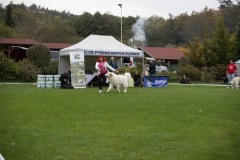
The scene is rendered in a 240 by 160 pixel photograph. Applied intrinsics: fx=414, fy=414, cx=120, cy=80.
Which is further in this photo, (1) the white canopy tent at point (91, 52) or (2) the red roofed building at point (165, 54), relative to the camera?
(2) the red roofed building at point (165, 54)

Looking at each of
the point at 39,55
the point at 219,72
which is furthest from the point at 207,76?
the point at 39,55

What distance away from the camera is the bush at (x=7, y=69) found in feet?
101

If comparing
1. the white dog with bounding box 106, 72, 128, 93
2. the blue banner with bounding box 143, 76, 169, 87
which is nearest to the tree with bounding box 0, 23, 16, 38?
the blue banner with bounding box 143, 76, 169, 87

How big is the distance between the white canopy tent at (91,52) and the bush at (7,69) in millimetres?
5352

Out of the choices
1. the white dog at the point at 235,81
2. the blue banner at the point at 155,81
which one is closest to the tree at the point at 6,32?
the blue banner at the point at 155,81

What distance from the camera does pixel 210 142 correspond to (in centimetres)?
721

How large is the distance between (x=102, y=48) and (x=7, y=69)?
930 cm

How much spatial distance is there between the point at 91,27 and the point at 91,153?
70.3 metres

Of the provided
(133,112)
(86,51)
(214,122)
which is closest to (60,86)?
(86,51)

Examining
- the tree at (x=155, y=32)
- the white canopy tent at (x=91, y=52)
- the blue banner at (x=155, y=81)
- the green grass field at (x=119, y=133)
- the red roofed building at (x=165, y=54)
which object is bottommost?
the green grass field at (x=119, y=133)

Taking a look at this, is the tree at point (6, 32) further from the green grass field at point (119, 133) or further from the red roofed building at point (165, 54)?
the green grass field at point (119, 133)

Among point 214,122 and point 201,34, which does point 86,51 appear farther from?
point 201,34

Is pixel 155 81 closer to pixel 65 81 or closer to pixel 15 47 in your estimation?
pixel 65 81

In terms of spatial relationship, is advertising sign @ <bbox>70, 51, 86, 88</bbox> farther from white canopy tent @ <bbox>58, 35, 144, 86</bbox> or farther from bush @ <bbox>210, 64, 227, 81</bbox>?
bush @ <bbox>210, 64, 227, 81</bbox>
